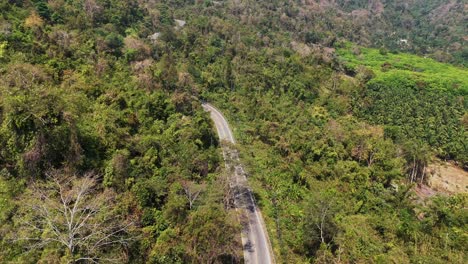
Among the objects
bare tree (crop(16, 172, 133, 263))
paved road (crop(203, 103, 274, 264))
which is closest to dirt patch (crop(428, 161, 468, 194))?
paved road (crop(203, 103, 274, 264))

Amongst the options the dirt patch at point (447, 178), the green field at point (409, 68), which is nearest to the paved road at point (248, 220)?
the dirt patch at point (447, 178)

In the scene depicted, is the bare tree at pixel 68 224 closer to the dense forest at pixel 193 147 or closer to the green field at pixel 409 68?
the dense forest at pixel 193 147

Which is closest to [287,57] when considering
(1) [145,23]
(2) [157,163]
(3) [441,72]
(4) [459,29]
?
(1) [145,23]

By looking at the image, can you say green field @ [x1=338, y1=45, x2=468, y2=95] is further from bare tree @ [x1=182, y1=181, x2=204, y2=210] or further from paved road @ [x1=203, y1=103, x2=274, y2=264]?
bare tree @ [x1=182, y1=181, x2=204, y2=210]

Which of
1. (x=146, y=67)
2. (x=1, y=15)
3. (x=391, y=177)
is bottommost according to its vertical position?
(x=391, y=177)

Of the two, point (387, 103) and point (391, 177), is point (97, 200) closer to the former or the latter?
point (391, 177)

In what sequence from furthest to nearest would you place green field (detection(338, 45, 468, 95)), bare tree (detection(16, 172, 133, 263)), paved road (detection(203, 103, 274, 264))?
1. green field (detection(338, 45, 468, 95))
2. paved road (detection(203, 103, 274, 264))
3. bare tree (detection(16, 172, 133, 263))
